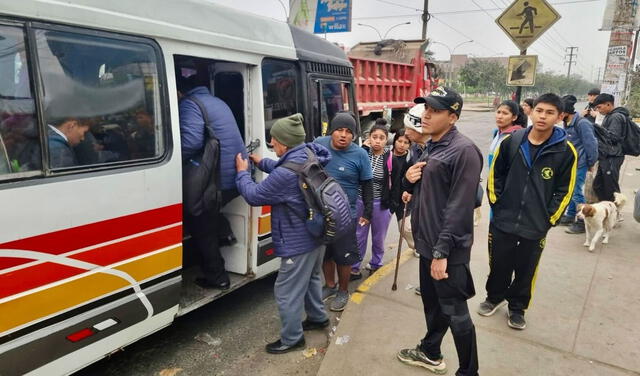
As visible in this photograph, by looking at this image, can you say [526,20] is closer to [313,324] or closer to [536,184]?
[536,184]

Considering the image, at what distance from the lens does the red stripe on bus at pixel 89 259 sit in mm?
1975

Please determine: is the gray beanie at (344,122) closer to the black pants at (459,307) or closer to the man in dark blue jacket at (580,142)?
the black pants at (459,307)

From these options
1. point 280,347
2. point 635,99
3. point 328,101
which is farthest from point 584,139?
point 635,99

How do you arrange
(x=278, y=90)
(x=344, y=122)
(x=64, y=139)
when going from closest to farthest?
1. (x=64, y=139)
2. (x=344, y=122)
3. (x=278, y=90)

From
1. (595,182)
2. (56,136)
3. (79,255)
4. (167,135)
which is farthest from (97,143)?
(595,182)

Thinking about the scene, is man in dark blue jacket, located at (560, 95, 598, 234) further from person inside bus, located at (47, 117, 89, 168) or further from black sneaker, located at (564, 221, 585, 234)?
person inside bus, located at (47, 117, 89, 168)

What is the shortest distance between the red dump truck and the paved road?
21.5 ft

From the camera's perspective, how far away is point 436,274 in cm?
230

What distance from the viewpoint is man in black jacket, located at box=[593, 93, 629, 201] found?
17.5 ft

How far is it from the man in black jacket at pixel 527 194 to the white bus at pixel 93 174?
7.05ft

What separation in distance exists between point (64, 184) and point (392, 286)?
285 centimetres

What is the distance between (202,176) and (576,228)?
4926 millimetres

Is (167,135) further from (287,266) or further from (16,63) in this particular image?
(287,266)

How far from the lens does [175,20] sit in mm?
2662
